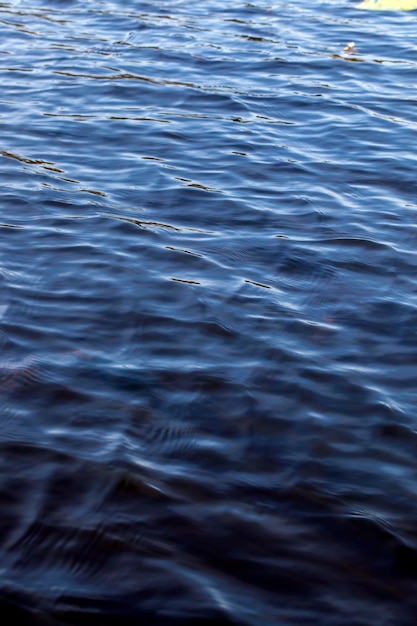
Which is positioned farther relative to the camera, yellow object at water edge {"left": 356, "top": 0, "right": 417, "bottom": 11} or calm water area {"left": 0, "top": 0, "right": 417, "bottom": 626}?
yellow object at water edge {"left": 356, "top": 0, "right": 417, "bottom": 11}

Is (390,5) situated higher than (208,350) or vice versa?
(390,5)

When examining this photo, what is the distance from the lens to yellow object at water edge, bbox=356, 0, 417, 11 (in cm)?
1131

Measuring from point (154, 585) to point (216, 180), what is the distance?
4018 mm

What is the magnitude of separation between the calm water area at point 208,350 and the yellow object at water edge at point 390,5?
318cm

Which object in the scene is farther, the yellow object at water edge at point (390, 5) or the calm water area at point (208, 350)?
the yellow object at water edge at point (390, 5)

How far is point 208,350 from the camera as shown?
439cm

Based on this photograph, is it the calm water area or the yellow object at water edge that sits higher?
the yellow object at water edge

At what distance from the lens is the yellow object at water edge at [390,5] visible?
1131 cm

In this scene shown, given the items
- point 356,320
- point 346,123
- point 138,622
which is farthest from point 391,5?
point 138,622

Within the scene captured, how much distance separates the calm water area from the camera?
3.09m

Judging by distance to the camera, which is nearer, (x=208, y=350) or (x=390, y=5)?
(x=208, y=350)

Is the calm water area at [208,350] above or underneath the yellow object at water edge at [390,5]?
underneath

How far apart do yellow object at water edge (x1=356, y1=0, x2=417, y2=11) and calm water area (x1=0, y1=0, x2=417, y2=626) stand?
3180mm

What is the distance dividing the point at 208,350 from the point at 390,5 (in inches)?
339
